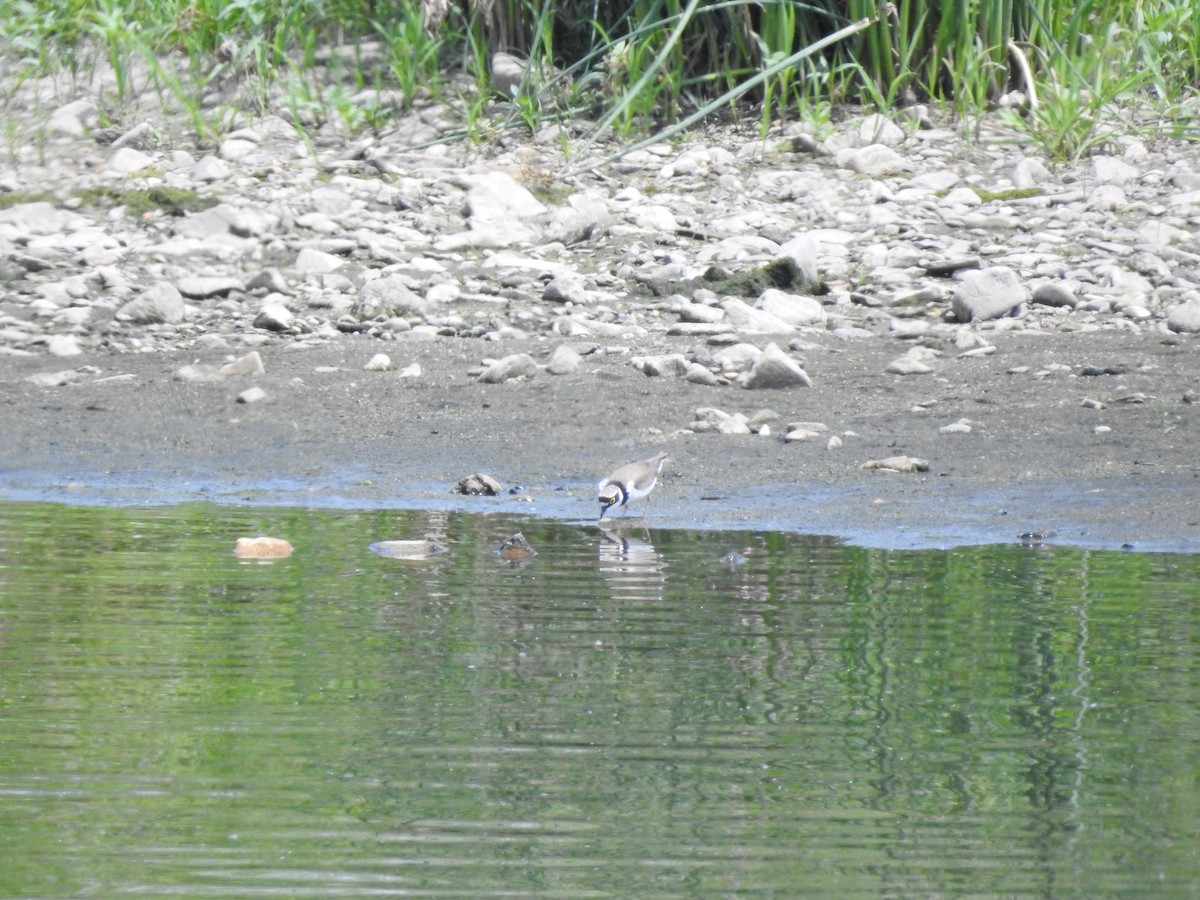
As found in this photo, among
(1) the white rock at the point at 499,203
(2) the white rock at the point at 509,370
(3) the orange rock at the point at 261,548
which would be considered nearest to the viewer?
(3) the orange rock at the point at 261,548

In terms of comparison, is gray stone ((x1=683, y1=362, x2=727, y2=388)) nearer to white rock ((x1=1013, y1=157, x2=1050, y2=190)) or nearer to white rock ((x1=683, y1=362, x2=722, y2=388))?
white rock ((x1=683, y1=362, x2=722, y2=388))

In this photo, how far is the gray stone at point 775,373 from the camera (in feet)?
24.0

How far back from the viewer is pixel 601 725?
303 centimetres

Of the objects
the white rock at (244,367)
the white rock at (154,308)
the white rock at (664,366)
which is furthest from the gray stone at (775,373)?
the white rock at (154,308)

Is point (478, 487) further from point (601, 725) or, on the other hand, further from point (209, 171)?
point (209, 171)

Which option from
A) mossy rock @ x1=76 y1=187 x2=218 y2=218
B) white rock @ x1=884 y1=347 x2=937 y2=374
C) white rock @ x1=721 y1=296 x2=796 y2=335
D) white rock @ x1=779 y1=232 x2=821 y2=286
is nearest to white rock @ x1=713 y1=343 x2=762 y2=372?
white rock @ x1=721 y1=296 x2=796 y2=335

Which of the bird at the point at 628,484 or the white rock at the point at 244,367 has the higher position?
the bird at the point at 628,484

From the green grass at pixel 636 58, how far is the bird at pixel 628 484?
183 inches

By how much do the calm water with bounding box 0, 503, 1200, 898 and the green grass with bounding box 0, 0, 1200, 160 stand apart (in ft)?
19.7

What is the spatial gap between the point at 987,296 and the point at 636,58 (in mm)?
3515

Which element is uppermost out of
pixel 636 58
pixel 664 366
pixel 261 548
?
pixel 261 548

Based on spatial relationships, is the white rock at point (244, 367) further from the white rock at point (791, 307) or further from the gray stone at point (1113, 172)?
the gray stone at point (1113, 172)

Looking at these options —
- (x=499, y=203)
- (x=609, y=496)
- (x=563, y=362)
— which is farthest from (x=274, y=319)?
(x=609, y=496)

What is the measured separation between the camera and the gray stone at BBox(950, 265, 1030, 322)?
8148mm
